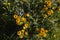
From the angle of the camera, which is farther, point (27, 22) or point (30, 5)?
point (30, 5)

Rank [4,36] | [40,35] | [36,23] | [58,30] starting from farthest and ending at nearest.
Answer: [58,30]
[4,36]
[36,23]
[40,35]

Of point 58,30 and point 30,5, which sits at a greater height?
point 30,5

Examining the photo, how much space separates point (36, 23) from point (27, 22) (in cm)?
18

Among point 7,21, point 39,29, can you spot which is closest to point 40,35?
point 39,29

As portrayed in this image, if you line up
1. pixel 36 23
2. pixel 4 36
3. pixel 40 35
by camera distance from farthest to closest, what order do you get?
pixel 4 36, pixel 36 23, pixel 40 35

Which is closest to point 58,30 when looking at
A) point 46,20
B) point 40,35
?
point 46,20

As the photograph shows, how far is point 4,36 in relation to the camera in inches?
151

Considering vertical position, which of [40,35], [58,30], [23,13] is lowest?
[58,30]

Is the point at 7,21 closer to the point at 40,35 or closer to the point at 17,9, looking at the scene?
the point at 17,9

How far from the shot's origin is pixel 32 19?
3541mm

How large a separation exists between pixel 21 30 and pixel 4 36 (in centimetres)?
62

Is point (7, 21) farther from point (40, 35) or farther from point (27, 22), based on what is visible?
point (40, 35)

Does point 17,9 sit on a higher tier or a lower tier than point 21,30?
higher

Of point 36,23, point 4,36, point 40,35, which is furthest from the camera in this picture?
point 4,36
